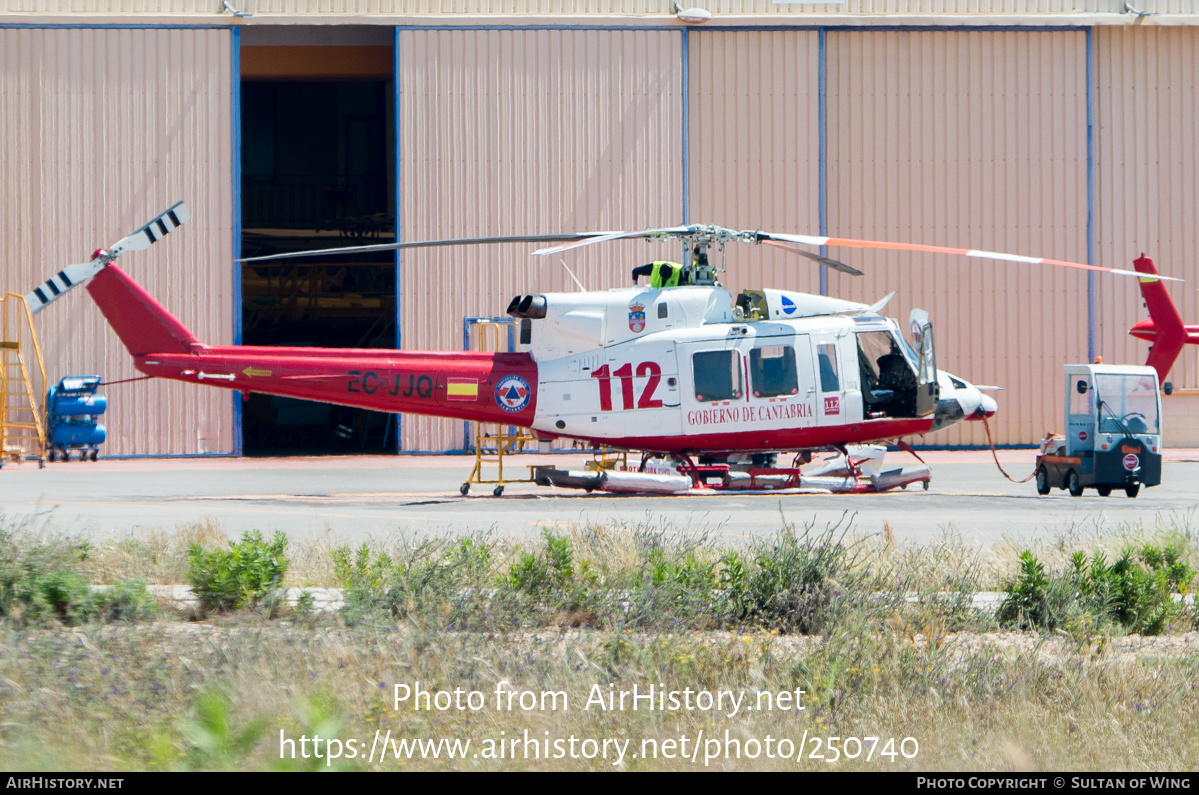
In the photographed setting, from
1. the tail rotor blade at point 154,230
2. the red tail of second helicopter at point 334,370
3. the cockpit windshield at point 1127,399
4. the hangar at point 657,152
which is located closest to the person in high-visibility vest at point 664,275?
the red tail of second helicopter at point 334,370

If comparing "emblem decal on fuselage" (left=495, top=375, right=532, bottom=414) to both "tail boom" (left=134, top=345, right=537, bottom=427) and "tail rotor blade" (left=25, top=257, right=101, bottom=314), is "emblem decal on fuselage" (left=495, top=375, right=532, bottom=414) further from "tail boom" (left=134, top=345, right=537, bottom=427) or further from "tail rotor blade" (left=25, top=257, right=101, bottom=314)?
"tail rotor blade" (left=25, top=257, right=101, bottom=314)

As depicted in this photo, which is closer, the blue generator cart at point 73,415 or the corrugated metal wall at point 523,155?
the blue generator cart at point 73,415

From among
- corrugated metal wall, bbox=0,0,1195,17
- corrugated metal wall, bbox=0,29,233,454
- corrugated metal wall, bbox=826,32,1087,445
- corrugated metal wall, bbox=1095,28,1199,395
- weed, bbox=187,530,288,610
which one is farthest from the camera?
corrugated metal wall, bbox=1095,28,1199,395

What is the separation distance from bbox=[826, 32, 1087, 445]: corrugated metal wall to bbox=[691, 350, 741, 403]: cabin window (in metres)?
11.5

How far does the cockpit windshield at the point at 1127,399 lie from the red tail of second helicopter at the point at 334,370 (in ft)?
28.8

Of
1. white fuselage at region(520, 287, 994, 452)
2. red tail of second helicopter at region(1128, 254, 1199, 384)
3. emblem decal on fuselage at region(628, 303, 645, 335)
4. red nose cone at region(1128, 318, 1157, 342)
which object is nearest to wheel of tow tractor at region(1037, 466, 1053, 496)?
white fuselage at region(520, 287, 994, 452)

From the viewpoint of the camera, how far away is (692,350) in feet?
55.4

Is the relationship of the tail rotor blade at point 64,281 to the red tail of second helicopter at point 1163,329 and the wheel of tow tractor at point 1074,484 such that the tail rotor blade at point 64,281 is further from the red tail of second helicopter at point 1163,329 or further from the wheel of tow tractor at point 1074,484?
the red tail of second helicopter at point 1163,329

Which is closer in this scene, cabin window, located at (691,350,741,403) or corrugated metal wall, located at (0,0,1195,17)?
cabin window, located at (691,350,741,403)

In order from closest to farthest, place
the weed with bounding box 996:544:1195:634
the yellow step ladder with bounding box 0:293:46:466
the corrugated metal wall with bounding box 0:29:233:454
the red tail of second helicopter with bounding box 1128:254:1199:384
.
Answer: the weed with bounding box 996:544:1195:634 → the red tail of second helicopter with bounding box 1128:254:1199:384 → the yellow step ladder with bounding box 0:293:46:466 → the corrugated metal wall with bounding box 0:29:233:454

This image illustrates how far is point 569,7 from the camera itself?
26.6 meters

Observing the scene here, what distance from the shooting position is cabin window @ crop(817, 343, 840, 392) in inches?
669

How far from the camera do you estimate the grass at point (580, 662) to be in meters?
5.60

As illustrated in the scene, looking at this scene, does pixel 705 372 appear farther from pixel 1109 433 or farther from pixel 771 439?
pixel 1109 433
